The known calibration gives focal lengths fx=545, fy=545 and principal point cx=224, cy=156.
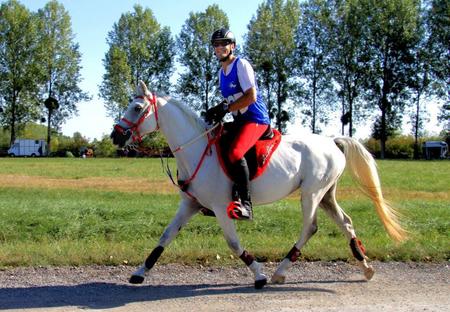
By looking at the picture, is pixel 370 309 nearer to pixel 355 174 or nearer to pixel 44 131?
pixel 355 174

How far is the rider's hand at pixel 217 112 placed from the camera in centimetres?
681

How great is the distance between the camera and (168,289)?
6637 millimetres

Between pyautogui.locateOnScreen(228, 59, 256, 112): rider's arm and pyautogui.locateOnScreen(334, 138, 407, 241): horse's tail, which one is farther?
pyautogui.locateOnScreen(334, 138, 407, 241): horse's tail

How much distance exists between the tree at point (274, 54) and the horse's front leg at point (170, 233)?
6148cm

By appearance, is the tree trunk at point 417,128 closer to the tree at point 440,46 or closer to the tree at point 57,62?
the tree at point 440,46

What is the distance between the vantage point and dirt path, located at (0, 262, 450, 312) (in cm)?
582

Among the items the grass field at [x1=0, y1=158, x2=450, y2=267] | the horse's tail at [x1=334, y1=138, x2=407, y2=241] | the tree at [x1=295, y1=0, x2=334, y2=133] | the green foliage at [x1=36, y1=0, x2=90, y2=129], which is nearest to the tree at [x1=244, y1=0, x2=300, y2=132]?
the tree at [x1=295, y1=0, x2=334, y2=133]

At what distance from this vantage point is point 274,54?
6831 centimetres

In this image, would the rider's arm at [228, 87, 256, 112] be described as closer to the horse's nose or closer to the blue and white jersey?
the blue and white jersey

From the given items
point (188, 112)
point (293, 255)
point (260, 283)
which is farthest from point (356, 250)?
point (188, 112)

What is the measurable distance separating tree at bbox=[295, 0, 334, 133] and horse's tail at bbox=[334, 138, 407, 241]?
2394 inches

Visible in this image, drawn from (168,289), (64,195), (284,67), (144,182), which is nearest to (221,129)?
(168,289)

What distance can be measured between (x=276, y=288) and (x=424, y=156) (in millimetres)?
67560

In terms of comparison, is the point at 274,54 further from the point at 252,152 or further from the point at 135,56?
the point at 252,152
